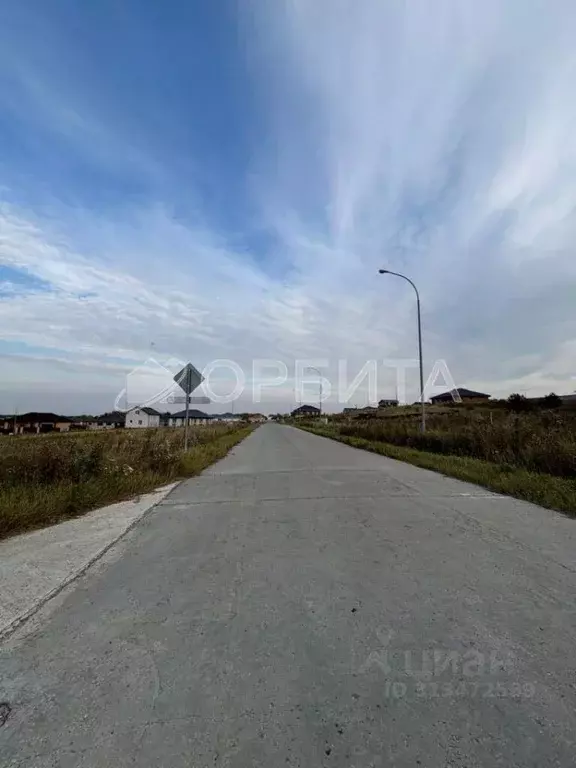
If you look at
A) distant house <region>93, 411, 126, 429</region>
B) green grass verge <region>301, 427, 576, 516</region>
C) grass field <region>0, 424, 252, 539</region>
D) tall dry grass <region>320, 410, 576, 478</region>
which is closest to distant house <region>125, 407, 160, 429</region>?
distant house <region>93, 411, 126, 429</region>

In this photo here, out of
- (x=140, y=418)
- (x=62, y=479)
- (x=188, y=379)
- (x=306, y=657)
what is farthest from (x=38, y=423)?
(x=306, y=657)

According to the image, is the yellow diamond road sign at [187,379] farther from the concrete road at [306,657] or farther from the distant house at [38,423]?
the distant house at [38,423]

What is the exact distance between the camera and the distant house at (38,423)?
8288cm

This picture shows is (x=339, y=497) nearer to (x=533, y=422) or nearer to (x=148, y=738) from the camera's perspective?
(x=148, y=738)

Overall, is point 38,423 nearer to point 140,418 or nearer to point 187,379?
point 140,418

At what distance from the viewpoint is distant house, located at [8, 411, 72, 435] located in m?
82.9

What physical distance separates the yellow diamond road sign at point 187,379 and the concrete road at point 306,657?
9.76 metres

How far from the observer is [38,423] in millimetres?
88188

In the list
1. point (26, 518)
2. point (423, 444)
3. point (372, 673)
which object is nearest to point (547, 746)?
point (372, 673)

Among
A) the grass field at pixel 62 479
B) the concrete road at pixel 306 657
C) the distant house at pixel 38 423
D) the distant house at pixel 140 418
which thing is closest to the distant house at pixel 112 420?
the distant house at pixel 140 418

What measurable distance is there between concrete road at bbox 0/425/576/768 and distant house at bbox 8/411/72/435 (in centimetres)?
8738

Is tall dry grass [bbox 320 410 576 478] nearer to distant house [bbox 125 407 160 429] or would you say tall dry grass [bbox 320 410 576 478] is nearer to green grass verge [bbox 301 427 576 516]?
green grass verge [bbox 301 427 576 516]

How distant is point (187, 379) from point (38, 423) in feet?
284

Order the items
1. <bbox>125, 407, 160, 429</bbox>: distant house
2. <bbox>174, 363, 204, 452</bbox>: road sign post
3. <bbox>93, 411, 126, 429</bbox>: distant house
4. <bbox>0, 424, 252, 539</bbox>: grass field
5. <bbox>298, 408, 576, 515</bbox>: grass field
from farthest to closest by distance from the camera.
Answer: <bbox>93, 411, 126, 429</bbox>: distant house
<bbox>125, 407, 160, 429</bbox>: distant house
<bbox>174, 363, 204, 452</bbox>: road sign post
<bbox>298, 408, 576, 515</bbox>: grass field
<bbox>0, 424, 252, 539</bbox>: grass field
